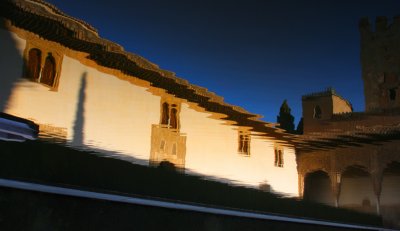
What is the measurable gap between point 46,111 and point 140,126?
3964 millimetres

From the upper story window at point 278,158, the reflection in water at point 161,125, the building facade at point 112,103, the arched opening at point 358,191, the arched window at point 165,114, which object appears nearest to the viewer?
the building facade at point 112,103

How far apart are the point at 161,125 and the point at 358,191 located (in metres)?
15.8

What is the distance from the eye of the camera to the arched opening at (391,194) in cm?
2320

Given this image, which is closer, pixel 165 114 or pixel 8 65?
pixel 8 65

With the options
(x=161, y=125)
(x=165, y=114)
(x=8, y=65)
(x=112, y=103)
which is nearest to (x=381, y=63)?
(x=165, y=114)

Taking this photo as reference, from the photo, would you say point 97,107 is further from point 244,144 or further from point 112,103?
point 244,144

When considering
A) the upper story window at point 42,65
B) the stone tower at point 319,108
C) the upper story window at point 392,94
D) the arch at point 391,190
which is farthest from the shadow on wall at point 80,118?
the upper story window at point 392,94

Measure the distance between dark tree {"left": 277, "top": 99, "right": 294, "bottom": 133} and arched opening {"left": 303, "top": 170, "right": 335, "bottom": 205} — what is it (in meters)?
12.0

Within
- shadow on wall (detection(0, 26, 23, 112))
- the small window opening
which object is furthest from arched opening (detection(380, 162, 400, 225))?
shadow on wall (detection(0, 26, 23, 112))

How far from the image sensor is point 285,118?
3931 centimetres

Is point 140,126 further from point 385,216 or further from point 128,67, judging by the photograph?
point 385,216

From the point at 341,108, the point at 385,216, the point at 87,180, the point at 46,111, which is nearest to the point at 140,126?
the point at 46,111

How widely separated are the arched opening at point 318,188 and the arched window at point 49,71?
743 inches

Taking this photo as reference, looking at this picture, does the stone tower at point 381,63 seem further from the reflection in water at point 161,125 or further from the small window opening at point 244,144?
the small window opening at point 244,144
